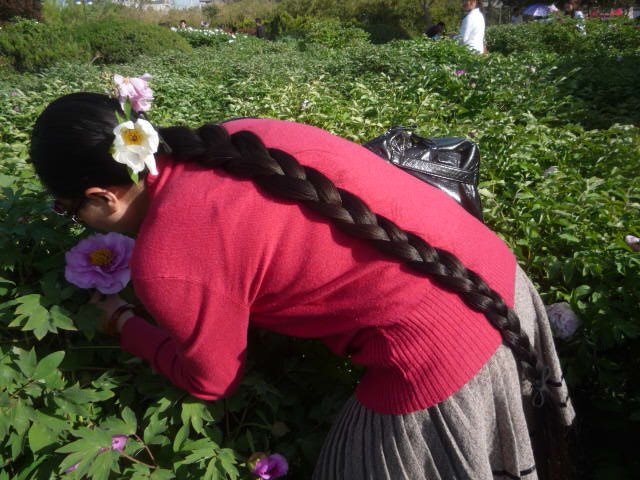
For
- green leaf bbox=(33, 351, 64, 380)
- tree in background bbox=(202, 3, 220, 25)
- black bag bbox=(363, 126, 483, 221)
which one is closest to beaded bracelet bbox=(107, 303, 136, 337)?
green leaf bbox=(33, 351, 64, 380)

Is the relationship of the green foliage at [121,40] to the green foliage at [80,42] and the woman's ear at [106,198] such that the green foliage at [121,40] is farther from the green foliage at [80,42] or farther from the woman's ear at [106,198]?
the woman's ear at [106,198]

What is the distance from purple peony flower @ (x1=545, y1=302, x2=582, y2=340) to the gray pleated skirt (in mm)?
527

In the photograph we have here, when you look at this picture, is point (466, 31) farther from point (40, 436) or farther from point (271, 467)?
point (40, 436)

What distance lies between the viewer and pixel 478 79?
15.1ft

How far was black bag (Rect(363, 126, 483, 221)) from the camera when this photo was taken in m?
1.44

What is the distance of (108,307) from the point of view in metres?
1.39

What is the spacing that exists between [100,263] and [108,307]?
129mm

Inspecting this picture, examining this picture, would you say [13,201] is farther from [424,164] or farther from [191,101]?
[191,101]

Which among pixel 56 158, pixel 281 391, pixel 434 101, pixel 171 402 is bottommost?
pixel 281 391

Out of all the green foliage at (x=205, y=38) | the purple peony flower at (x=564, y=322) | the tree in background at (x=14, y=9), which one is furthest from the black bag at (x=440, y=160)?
the tree in background at (x=14, y=9)

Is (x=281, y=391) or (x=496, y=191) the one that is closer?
(x=281, y=391)

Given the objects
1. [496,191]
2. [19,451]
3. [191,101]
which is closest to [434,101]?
[496,191]

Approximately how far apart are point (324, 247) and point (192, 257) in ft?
0.85

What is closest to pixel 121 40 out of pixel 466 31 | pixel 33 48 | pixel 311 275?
pixel 33 48
